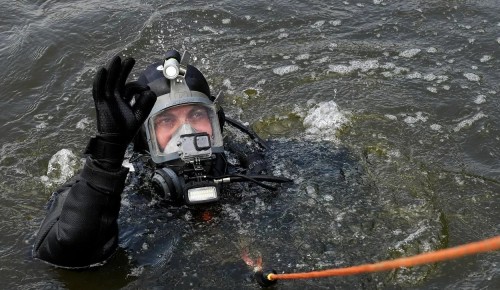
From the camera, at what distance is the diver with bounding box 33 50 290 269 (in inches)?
136

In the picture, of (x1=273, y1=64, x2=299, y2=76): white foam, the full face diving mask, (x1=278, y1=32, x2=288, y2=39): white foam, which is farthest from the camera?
(x1=278, y1=32, x2=288, y2=39): white foam

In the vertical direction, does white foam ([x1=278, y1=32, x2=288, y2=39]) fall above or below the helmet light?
below

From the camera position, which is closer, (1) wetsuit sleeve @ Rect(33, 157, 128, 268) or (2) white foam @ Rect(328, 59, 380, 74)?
(1) wetsuit sleeve @ Rect(33, 157, 128, 268)

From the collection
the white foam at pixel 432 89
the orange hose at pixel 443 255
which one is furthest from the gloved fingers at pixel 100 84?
the white foam at pixel 432 89

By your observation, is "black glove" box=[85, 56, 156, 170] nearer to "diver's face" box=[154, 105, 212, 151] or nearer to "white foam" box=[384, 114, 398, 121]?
"diver's face" box=[154, 105, 212, 151]

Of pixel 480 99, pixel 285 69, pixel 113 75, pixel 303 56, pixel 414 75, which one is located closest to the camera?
pixel 113 75

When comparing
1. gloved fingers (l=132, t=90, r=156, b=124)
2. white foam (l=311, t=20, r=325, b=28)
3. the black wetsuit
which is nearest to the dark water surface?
white foam (l=311, t=20, r=325, b=28)

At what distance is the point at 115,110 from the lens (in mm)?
3398

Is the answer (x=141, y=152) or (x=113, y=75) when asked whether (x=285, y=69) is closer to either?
(x=141, y=152)

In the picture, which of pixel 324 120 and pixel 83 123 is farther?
pixel 83 123

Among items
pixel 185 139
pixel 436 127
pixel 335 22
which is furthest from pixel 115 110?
pixel 335 22

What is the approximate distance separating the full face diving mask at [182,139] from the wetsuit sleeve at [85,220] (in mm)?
462

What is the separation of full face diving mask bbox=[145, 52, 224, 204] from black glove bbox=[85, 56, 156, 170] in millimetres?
540

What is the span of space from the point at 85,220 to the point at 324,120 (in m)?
2.70
